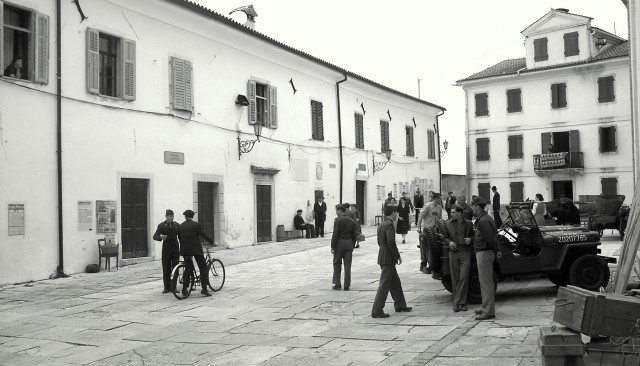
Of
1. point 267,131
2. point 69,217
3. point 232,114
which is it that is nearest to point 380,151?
point 267,131

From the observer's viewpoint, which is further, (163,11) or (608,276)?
(163,11)

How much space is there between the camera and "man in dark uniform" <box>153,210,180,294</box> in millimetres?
12094

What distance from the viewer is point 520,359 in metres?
6.51

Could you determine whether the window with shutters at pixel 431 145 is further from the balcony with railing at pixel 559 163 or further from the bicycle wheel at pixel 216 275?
the bicycle wheel at pixel 216 275

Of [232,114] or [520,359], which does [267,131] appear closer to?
[232,114]

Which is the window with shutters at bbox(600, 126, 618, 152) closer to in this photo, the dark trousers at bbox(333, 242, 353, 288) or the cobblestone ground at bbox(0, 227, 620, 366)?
the cobblestone ground at bbox(0, 227, 620, 366)

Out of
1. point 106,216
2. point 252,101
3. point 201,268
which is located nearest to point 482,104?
point 252,101

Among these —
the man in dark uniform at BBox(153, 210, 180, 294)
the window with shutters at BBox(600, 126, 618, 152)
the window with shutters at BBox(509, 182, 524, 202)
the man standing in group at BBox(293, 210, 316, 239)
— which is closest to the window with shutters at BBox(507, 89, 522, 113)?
the window with shutters at BBox(509, 182, 524, 202)

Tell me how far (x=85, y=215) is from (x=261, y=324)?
24.5 ft

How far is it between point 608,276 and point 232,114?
1296 cm

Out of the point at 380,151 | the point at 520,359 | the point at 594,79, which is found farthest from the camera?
the point at 594,79

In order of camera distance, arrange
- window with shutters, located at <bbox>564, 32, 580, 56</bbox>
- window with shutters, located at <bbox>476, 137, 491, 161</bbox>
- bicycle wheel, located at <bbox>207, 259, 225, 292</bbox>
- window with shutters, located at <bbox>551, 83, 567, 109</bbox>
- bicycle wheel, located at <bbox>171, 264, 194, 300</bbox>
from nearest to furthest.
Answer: bicycle wheel, located at <bbox>171, 264, 194, 300</bbox> → bicycle wheel, located at <bbox>207, 259, 225, 292</bbox> → window with shutters, located at <bbox>564, 32, 580, 56</bbox> → window with shutters, located at <bbox>551, 83, 567, 109</bbox> → window with shutters, located at <bbox>476, 137, 491, 161</bbox>

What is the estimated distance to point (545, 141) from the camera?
1391 inches

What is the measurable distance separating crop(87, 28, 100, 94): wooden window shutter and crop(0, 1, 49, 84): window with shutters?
119 centimetres
